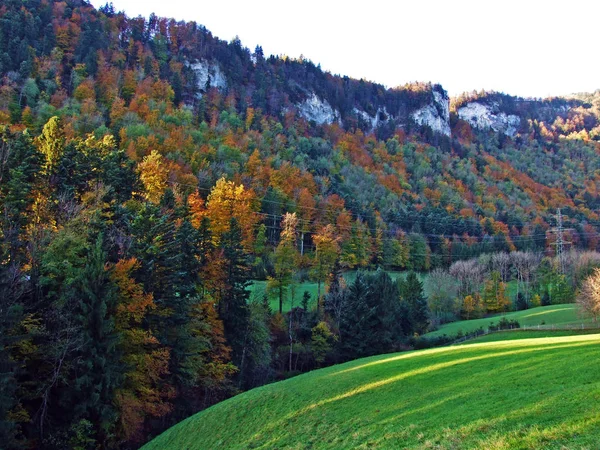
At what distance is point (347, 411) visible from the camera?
21141 mm

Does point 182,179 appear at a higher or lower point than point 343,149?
lower

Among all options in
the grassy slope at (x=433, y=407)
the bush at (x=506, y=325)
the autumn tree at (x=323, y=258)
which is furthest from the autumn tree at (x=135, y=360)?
the bush at (x=506, y=325)

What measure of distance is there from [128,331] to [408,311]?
48383mm

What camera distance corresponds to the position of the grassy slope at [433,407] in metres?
13.4

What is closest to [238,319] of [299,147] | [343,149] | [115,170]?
[115,170]

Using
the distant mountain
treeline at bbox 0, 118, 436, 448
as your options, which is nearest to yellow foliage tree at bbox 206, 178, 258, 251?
treeline at bbox 0, 118, 436, 448

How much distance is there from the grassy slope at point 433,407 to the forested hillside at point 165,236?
25.1ft

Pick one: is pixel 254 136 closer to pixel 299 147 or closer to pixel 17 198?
pixel 299 147

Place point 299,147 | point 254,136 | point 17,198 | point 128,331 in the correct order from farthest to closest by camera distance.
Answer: point 299,147 → point 254,136 → point 17,198 → point 128,331

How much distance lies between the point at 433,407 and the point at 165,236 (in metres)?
29.1

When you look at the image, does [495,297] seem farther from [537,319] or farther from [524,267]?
[524,267]

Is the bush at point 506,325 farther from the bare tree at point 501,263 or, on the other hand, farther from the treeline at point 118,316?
the bare tree at point 501,263

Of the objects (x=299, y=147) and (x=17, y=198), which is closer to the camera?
(x=17, y=198)

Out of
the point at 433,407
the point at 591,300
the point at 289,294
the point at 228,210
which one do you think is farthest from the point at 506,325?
the point at 433,407
